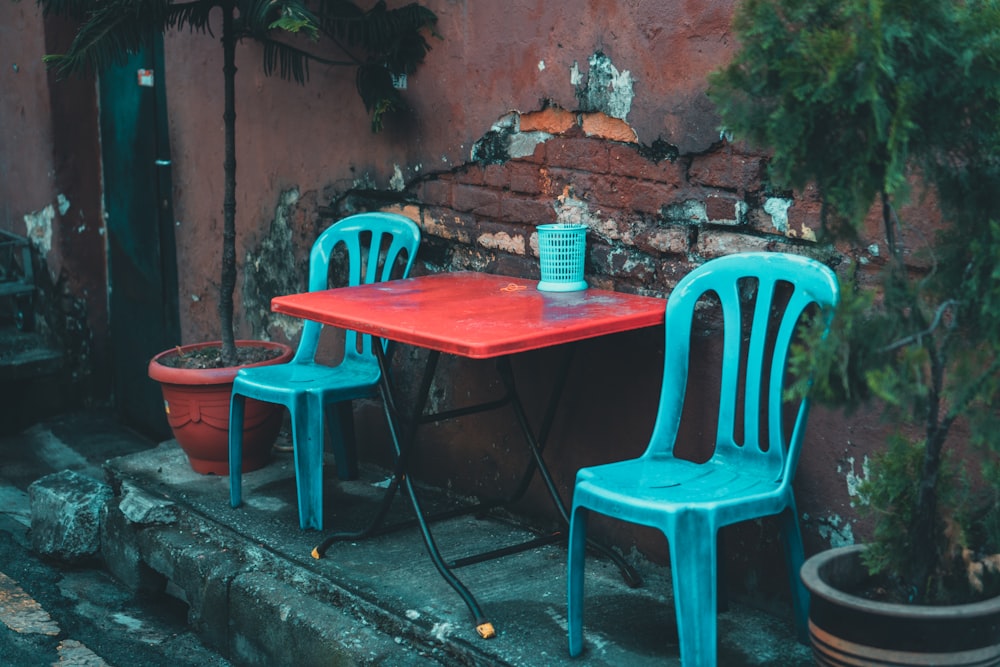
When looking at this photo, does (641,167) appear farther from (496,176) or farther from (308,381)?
(308,381)

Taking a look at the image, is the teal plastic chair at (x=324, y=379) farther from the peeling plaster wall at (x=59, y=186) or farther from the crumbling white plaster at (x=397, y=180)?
the peeling plaster wall at (x=59, y=186)

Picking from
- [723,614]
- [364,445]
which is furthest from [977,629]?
[364,445]

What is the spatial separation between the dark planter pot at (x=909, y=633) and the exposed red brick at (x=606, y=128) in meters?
1.65

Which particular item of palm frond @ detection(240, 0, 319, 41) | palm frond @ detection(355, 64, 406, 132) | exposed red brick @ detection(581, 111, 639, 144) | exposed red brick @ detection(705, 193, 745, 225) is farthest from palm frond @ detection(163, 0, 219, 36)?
exposed red brick @ detection(705, 193, 745, 225)

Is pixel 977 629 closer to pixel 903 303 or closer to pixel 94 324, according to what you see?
pixel 903 303

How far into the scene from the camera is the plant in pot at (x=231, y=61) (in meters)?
4.21

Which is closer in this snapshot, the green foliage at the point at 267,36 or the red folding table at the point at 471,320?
the red folding table at the point at 471,320

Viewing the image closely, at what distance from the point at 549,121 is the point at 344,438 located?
1528 millimetres

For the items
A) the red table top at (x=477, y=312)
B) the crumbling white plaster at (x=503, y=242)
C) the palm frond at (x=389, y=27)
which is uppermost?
the palm frond at (x=389, y=27)

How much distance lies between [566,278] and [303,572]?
1.23 meters

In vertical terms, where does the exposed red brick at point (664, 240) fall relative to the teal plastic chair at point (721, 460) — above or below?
above

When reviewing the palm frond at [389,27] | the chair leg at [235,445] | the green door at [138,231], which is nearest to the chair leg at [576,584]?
the chair leg at [235,445]

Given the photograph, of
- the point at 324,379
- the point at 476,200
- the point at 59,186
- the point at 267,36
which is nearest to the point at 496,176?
the point at 476,200

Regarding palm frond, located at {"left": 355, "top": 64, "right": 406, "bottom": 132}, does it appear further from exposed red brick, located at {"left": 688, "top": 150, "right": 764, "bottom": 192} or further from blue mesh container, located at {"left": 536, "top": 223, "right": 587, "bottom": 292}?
exposed red brick, located at {"left": 688, "top": 150, "right": 764, "bottom": 192}
